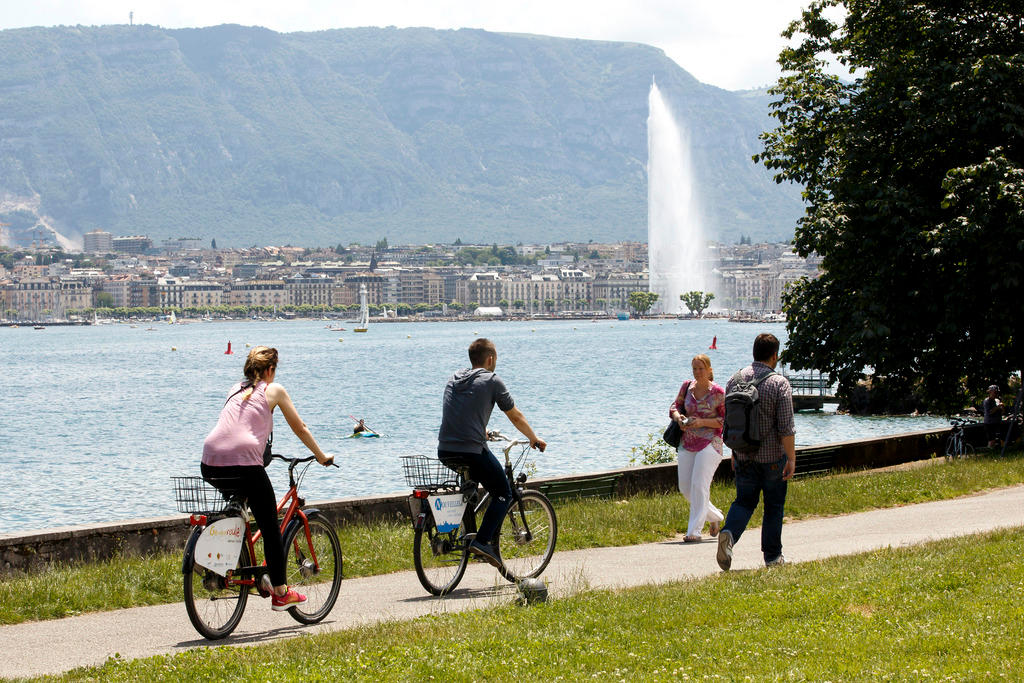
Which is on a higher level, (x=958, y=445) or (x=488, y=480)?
(x=488, y=480)

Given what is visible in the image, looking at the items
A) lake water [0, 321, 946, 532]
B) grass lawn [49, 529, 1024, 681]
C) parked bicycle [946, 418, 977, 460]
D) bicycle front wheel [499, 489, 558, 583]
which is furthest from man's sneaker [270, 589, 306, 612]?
lake water [0, 321, 946, 532]

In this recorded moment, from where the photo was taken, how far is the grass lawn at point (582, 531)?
10133mm

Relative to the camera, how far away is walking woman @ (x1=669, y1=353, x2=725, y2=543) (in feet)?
43.9

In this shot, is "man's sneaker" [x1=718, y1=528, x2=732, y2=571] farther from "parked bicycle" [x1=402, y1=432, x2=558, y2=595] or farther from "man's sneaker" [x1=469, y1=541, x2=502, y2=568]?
"man's sneaker" [x1=469, y1=541, x2=502, y2=568]

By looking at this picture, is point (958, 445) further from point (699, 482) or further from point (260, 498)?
point (260, 498)

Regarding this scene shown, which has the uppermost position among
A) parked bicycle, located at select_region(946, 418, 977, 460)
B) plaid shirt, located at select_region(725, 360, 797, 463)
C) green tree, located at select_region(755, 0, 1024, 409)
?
green tree, located at select_region(755, 0, 1024, 409)

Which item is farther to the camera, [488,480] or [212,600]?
[488,480]

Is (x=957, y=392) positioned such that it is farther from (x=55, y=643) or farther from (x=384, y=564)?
(x=55, y=643)

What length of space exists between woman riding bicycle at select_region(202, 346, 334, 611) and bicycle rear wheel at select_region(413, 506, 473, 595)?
54.1 inches

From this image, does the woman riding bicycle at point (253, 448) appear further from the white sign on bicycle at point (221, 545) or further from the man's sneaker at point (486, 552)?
the man's sneaker at point (486, 552)

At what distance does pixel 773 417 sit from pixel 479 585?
2889 mm

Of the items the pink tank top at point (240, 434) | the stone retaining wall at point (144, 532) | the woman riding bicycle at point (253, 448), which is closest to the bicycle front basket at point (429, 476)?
the woman riding bicycle at point (253, 448)

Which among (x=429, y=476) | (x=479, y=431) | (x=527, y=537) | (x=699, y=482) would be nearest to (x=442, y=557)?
(x=429, y=476)

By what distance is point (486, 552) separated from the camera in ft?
33.6
